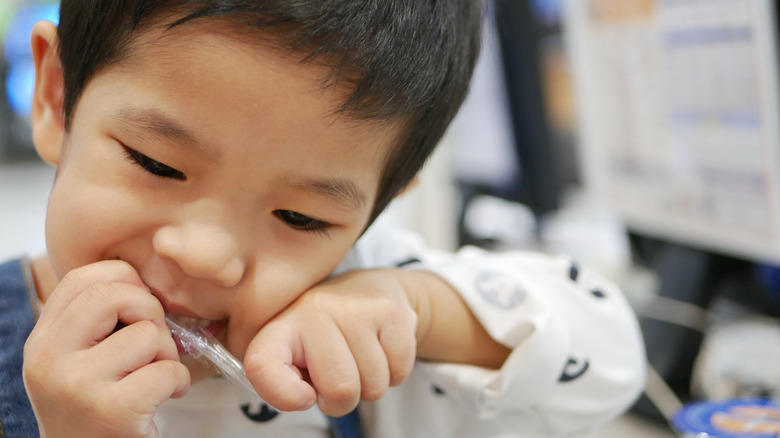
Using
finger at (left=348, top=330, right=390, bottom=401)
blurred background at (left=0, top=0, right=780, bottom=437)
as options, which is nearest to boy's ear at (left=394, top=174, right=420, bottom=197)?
finger at (left=348, top=330, right=390, bottom=401)

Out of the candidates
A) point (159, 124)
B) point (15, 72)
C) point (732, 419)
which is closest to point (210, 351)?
point (159, 124)

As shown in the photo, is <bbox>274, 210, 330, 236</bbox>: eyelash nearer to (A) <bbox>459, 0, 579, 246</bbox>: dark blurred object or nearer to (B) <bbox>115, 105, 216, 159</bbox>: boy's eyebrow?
(B) <bbox>115, 105, 216, 159</bbox>: boy's eyebrow

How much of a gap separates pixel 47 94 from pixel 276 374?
264mm

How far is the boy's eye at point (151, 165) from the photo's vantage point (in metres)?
0.38

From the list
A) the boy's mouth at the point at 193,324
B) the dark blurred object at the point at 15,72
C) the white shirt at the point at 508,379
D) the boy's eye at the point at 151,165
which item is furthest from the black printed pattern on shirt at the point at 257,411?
the dark blurred object at the point at 15,72

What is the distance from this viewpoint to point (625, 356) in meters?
0.63

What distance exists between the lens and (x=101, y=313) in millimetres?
354

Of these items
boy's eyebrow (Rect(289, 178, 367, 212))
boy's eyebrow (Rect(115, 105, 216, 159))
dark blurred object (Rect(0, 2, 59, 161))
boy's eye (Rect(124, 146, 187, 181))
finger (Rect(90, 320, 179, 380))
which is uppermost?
boy's eyebrow (Rect(115, 105, 216, 159))

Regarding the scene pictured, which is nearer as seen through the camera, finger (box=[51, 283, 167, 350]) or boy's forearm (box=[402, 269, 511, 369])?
finger (box=[51, 283, 167, 350])

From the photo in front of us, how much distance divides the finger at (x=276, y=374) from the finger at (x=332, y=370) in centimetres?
1

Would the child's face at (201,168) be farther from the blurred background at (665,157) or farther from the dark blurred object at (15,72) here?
the dark blurred object at (15,72)

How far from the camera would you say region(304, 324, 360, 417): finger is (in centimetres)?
40

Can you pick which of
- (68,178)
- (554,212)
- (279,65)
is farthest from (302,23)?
(554,212)

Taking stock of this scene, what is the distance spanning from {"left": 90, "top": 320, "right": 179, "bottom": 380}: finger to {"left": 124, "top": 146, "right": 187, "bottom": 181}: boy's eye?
8 centimetres
